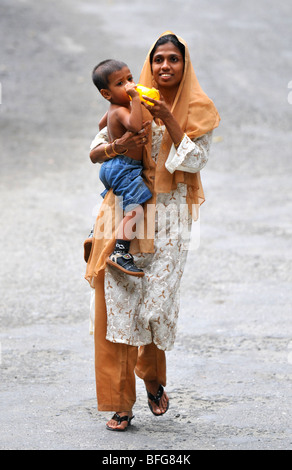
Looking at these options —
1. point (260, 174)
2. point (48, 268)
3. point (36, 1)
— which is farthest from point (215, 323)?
point (36, 1)

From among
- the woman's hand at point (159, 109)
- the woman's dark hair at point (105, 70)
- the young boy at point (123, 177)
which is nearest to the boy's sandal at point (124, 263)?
the young boy at point (123, 177)

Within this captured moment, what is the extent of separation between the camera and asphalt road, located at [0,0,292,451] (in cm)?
431

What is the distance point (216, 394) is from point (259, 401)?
29 cm

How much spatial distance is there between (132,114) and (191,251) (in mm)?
4588

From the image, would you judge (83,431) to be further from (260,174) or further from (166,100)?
(260,174)

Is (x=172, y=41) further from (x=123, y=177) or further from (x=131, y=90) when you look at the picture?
Result: (x=123, y=177)

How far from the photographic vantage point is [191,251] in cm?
820

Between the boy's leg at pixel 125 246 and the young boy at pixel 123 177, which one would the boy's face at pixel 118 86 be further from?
the boy's leg at pixel 125 246

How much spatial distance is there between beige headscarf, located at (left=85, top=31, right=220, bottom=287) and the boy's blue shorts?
7 cm

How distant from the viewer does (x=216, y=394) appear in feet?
15.5

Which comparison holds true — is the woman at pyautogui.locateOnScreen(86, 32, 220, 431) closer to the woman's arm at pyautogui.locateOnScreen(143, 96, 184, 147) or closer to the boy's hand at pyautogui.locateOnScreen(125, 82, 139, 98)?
the woman's arm at pyautogui.locateOnScreen(143, 96, 184, 147)

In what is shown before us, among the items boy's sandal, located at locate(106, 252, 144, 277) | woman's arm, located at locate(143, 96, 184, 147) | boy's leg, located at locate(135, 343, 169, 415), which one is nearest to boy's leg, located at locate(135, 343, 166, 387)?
boy's leg, located at locate(135, 343, 169, 415)

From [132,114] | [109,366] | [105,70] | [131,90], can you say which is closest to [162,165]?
[132,114]
